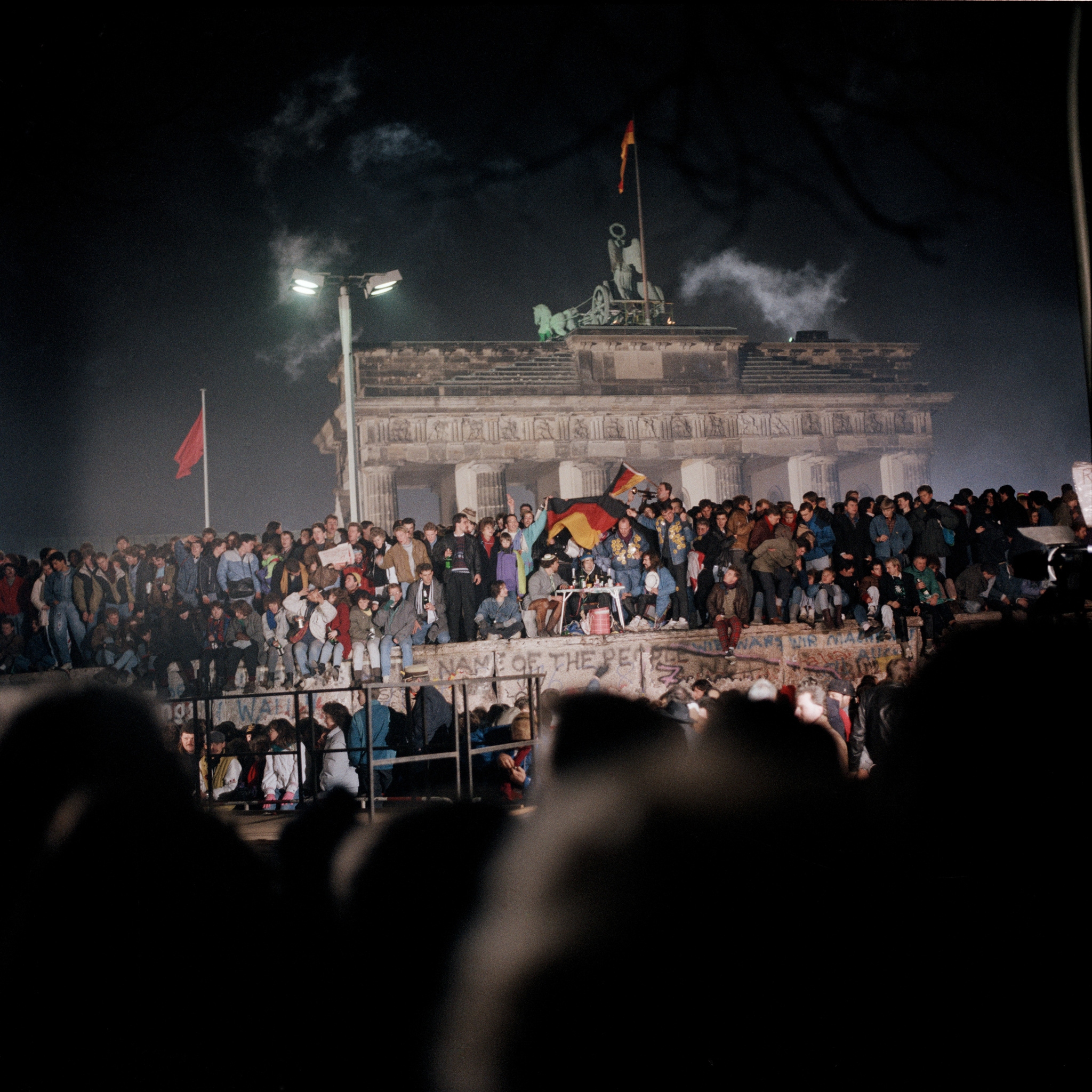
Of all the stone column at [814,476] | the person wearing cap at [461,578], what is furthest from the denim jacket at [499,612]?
the stone column at [814,476]

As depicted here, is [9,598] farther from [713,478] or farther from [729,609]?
[713,478]

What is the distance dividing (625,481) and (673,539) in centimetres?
128

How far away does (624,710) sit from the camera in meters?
2.62

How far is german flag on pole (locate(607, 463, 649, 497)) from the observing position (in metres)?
10.6

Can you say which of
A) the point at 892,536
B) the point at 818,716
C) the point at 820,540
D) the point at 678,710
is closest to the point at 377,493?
the point at 820,540

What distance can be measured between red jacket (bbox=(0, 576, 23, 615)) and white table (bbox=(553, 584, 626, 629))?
5.06 metres

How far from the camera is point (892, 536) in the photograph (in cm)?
942

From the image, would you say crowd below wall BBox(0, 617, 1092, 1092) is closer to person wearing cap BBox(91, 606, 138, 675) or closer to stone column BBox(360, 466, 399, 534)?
person wearing cap BBox(91, 606, 138, 675)

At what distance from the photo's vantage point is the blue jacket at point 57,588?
8148mm

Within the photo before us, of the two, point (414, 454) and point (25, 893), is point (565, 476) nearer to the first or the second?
point (414, 454)

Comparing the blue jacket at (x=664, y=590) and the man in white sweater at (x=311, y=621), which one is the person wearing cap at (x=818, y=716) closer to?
the blue jacket at (x=664, y=590)

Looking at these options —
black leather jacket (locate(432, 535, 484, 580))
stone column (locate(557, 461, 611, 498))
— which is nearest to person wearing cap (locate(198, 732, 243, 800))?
black leather jacket (locate(432, 535, 484, 580))

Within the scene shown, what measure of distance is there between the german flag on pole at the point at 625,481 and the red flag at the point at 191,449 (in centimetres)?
547

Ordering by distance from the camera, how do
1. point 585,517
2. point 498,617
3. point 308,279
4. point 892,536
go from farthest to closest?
point 585,517 < point 892,536 < point 498,617 < point 308,279
